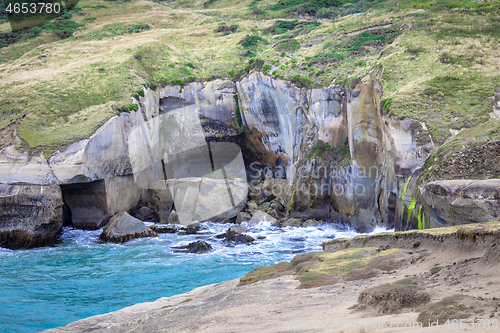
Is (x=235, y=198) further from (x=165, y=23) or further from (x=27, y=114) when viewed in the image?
(x=165, y=23)

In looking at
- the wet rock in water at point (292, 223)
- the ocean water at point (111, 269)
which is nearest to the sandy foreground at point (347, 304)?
the ocean water at point (111, 269)

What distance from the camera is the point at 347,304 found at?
5.97 metres

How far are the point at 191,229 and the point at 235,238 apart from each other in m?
3.47

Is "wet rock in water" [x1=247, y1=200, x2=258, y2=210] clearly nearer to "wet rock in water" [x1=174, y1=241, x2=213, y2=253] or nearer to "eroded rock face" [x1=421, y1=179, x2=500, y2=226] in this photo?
"wet rock in water" [x1=174, y1=241, x2=213, y2=253]

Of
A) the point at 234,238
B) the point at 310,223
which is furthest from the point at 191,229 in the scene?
the point at 310,223

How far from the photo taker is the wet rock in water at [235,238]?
2077 cm

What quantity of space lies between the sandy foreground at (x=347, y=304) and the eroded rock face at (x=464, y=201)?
2.22m

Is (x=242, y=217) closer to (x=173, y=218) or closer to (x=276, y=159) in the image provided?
(x=173, y=218)

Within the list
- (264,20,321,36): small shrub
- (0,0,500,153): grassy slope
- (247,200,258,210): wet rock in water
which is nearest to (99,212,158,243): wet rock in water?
(0,0,500,153): grassy slope

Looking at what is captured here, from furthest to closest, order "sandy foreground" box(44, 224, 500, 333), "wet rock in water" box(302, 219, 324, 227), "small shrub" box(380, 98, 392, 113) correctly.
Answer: "wet rock in water" box(302, 219, 324, 227) → "small shrub" box(380, 98, 392, 113) → "sandy foreground" box(44, 224, 500, 333)

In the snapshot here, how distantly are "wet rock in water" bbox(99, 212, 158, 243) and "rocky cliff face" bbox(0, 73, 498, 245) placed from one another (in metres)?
2.38

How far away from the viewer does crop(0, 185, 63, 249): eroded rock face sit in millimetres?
19875

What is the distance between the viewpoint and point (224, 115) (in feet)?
107

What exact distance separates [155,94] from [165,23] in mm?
21709
